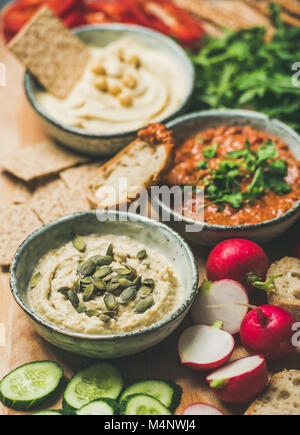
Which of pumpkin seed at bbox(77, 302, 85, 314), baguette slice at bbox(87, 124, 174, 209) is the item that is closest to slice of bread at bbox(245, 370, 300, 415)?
pumpkin seed at bbox(77, 302, 85, 314)

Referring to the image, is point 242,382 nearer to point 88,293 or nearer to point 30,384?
point 88,293

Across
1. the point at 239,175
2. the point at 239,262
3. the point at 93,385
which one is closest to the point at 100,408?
the point at 93,385

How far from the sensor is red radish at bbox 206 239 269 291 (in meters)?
3.11

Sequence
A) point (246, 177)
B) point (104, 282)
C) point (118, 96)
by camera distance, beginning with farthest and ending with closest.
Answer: point (118, 96)
point (246, 177)
point (104, 282)

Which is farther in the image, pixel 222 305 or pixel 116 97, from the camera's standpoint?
pixel 116 97

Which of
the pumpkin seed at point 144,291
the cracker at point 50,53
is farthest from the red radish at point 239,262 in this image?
the cracker at point 50,53

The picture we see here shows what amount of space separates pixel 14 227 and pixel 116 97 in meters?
1.47

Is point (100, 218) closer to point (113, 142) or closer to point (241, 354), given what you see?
point (113, 142)

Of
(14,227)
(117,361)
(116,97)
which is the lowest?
(117,361)

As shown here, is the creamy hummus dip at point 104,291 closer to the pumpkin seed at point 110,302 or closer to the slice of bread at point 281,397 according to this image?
the pumpkin seed at point 110,302

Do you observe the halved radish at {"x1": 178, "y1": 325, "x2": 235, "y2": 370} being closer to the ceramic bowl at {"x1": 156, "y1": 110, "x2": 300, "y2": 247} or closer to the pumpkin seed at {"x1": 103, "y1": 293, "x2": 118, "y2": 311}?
the pumpkin seed at {"x1": 103, "y1": 293, "x2": 118, "y2": 311}

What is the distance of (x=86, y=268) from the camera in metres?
2.99

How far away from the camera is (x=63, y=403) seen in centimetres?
264

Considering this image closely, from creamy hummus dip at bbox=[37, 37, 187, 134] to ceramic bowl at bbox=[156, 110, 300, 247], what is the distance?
24cm
